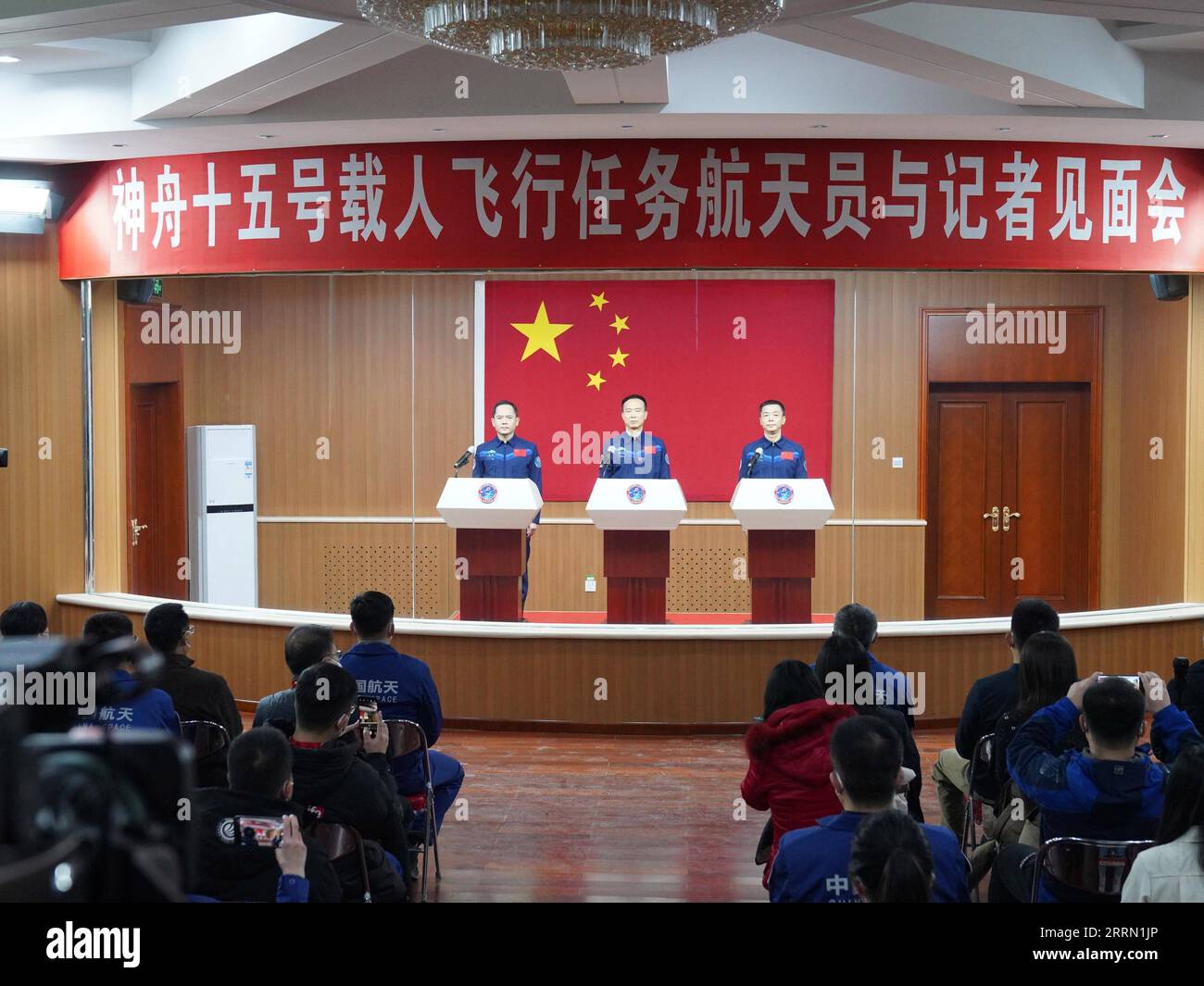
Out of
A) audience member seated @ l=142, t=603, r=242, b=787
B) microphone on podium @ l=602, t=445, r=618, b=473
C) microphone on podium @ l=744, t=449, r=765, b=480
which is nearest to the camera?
audience member seated @ l=142, t=603, r=242, b=787

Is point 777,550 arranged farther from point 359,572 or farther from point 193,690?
point 193,690

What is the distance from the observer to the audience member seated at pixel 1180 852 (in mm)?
2135

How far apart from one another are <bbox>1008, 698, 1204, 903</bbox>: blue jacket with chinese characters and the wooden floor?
1.44 m

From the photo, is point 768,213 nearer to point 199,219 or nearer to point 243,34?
point 243,34

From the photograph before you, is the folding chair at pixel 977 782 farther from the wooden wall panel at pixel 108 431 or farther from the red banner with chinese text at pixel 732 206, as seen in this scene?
the wooden wall panel at pixel 108 431

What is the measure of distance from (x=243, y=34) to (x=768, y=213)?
2.53 metres

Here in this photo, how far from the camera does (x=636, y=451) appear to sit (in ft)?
23.7

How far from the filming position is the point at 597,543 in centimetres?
837

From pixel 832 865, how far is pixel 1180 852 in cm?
59

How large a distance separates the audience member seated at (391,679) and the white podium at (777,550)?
8.98 ft

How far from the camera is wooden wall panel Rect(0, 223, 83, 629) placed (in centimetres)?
712

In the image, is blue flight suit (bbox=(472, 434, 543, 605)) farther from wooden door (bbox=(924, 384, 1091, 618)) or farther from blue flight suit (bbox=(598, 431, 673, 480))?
wooden door (bbox=(924, 384, 1091, 618))

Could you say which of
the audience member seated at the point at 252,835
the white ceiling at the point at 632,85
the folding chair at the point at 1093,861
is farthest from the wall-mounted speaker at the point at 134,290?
the folding chair at the point at 1093,861

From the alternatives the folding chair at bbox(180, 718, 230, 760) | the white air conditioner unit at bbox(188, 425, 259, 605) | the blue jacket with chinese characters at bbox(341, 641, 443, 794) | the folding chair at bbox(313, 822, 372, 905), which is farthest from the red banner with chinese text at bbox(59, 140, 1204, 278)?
the folding chair at bbox(313, 822, 372, 905)
